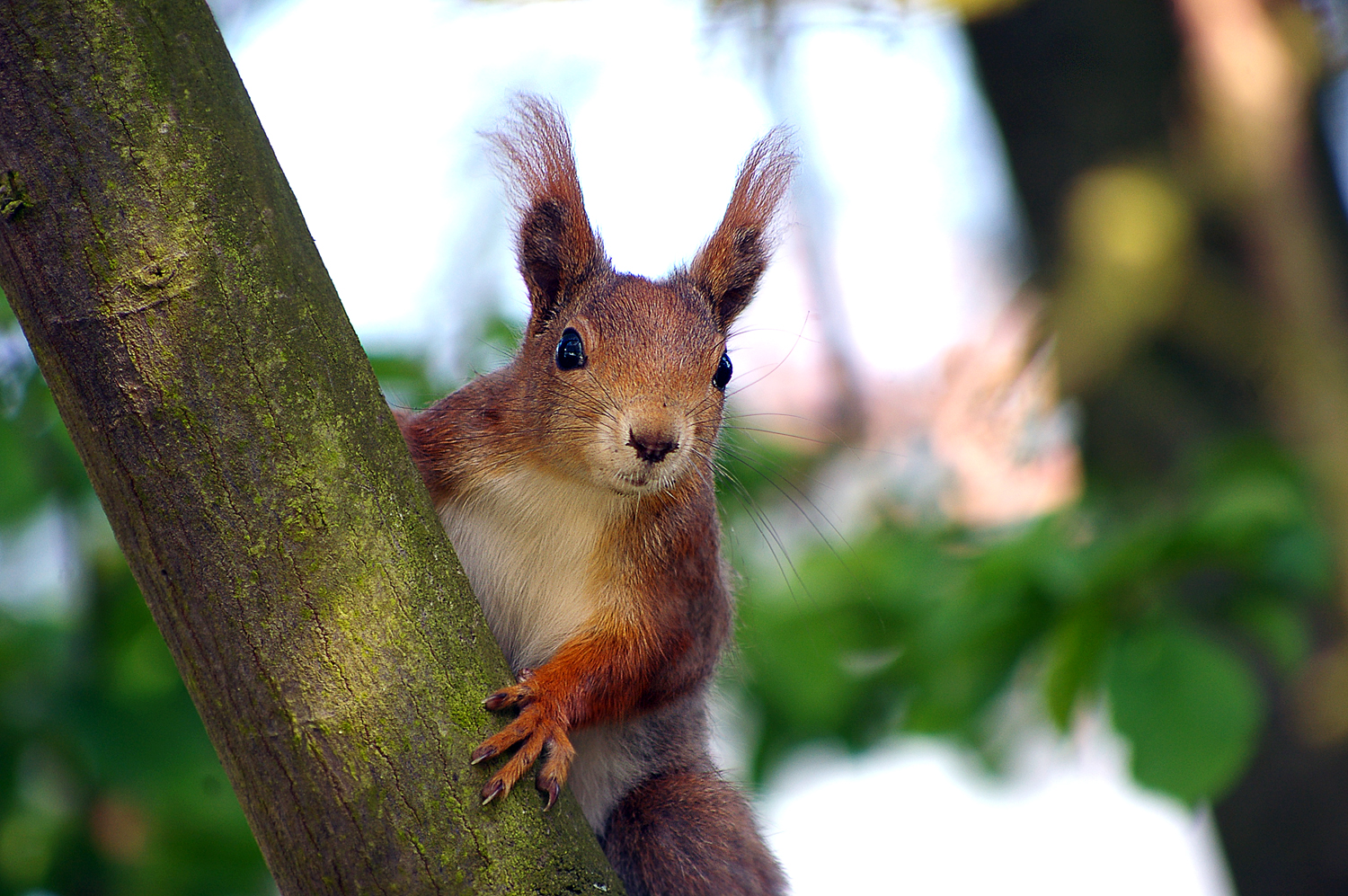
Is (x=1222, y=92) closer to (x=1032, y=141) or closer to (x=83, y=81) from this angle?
(x=1032, y=141)

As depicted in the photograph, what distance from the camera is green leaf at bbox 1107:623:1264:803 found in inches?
117

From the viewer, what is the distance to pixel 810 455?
5.16 m

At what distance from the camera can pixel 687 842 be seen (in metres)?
2.75

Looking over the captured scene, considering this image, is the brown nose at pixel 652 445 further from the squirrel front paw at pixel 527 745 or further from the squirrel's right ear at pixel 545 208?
the squirrel's right ear at pixel 545 208

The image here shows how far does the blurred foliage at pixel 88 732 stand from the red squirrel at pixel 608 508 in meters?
1.29

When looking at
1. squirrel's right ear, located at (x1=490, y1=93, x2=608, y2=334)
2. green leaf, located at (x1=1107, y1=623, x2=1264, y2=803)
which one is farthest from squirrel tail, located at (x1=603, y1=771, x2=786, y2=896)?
squirrel's right ear, located at (x1=490, y1=93, x2=608, y2=334)

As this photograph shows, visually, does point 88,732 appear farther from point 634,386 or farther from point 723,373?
point 723,373

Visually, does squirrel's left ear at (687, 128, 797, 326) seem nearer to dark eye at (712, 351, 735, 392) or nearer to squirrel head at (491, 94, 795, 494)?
squirrel head at (491, 94, 795, 494)

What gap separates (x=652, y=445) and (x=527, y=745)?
76cm

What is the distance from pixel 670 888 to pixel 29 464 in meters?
2.38

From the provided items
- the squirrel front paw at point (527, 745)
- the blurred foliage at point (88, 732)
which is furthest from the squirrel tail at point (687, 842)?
the blurred foliage at point (88, 732)

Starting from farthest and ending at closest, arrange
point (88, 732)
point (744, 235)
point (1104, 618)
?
point (88, 732) < point (1104, 618) < point (744, 235)

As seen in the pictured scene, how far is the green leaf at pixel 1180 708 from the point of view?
298cm

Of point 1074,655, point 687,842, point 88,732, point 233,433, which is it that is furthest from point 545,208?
point 88,732
